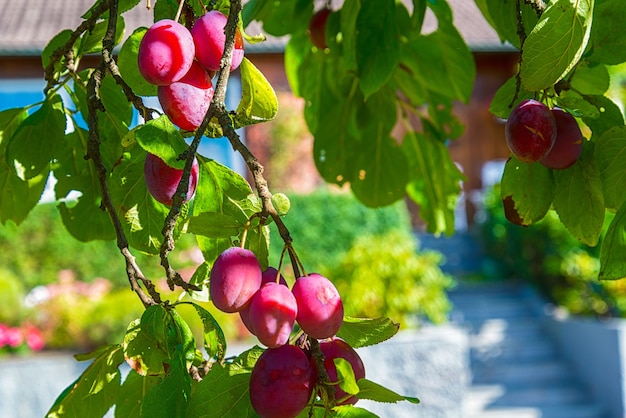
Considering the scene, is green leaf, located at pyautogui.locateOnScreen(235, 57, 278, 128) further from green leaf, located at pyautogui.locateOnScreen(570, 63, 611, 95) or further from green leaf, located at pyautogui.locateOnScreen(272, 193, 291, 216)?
green leaf, located at pyautogui.locateOnScreen(570, 63, 611, 95)

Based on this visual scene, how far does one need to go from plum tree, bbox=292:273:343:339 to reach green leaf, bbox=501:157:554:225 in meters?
0.31

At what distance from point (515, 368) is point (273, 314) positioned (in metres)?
6.78

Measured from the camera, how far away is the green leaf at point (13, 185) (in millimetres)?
1059

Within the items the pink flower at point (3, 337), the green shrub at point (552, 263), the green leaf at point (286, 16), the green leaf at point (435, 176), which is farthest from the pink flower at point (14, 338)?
the green leaf at point (286, 16)

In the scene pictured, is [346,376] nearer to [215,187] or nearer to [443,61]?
[215,187]

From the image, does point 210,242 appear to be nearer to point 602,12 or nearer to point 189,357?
point 189,357

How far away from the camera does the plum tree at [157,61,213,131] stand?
26.0 inches

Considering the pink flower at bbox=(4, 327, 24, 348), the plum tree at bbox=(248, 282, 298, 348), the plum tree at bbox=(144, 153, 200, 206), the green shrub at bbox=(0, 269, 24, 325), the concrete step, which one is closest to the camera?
the plum tree at bbox=(248, 282, 298, 348)

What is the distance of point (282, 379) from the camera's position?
585 millimetres

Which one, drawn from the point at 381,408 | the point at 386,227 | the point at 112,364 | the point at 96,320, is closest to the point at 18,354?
the point at 96,320

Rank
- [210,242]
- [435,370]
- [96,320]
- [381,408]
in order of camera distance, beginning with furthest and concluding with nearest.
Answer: [96,320] < [435,370] < [381,408] < [210,242]

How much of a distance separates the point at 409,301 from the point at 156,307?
179 inches

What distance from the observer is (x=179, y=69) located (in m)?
0.65

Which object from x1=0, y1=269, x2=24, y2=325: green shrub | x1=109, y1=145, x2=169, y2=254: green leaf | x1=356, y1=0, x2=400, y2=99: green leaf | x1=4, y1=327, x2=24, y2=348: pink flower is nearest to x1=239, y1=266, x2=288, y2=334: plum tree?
x1=109, y1=145, x2=169, y2=254: green leaf
